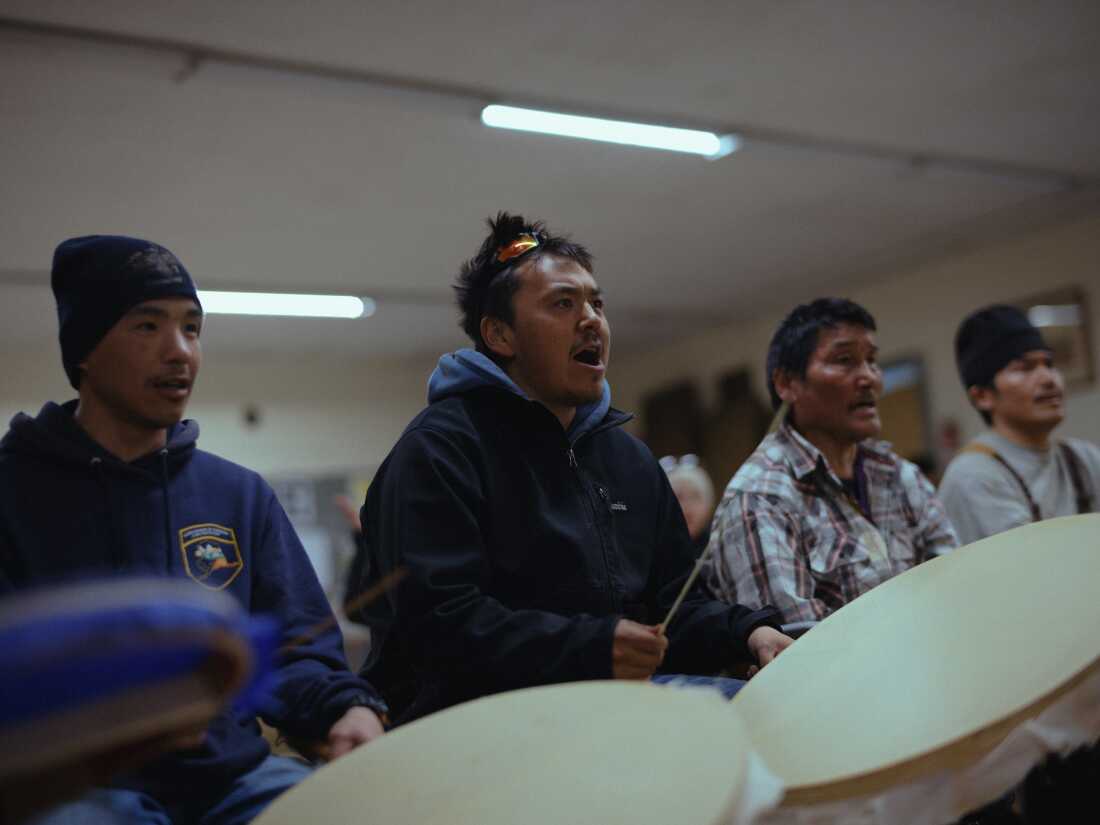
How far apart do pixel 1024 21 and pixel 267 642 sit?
481 cm

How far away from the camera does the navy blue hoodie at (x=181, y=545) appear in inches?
60.2

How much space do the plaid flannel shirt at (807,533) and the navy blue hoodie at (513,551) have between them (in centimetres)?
16

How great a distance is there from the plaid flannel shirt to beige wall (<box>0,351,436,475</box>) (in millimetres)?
7778

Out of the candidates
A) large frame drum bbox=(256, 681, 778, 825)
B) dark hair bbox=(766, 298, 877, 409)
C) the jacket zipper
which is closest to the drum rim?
large frame drum bbox=(256, 681, 778, 825)

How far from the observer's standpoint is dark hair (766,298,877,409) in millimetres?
2641

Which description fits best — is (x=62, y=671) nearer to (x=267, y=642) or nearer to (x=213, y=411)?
(x=267, y=642)

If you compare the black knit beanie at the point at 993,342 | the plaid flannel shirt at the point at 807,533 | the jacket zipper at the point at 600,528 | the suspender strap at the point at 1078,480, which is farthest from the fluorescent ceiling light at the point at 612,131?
the jacket zipper at the point at 600,528

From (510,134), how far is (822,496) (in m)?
3.39

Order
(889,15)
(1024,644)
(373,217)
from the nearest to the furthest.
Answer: (1024,644)
(889,15)
(373,217)

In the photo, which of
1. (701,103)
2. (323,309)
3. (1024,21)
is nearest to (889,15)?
(1024,21)

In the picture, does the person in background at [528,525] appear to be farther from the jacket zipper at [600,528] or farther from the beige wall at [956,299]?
the beige wall at [956,299]

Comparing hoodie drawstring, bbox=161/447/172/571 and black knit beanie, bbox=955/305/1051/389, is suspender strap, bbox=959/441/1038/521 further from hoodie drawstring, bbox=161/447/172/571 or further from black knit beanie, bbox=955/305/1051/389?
hoodie drawstring, bbox=161/447/172/571

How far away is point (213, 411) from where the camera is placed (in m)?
9.73

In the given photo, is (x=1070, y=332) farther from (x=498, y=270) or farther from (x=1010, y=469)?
(x=498, y=270)
